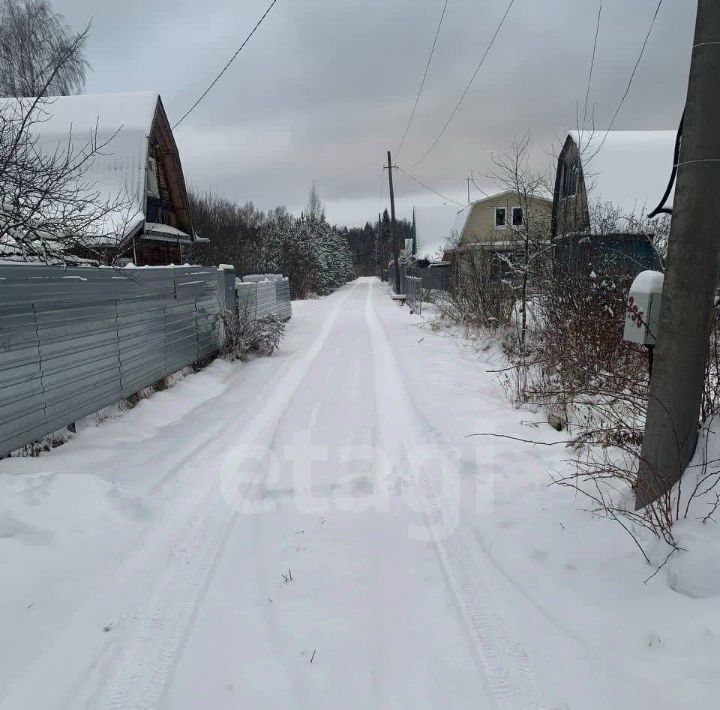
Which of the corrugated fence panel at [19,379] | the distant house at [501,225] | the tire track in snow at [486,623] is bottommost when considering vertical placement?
the tire track in snow at [486,623]

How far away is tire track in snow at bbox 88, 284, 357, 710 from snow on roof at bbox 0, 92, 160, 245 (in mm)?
12396

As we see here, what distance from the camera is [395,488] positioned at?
4.05 meters

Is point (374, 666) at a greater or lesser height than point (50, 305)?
lesser

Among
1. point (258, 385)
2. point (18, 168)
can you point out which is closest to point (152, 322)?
point (258, 385)

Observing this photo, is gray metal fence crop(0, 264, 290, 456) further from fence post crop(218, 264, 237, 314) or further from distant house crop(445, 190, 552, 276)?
distant house crop(445, 190, 552, 276)

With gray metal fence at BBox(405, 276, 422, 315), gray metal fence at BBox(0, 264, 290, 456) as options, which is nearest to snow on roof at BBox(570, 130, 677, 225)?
gray metal fence at BBox(405, 276, 422, 315)

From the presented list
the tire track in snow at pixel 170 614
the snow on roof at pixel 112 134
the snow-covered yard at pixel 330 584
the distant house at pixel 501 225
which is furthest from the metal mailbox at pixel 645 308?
the snow on roof at pixel 112 134

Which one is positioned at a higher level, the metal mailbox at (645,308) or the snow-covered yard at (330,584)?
the metal mailbox at (645,308)

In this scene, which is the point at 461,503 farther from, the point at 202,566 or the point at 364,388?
the point at 364,388

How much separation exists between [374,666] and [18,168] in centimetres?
587

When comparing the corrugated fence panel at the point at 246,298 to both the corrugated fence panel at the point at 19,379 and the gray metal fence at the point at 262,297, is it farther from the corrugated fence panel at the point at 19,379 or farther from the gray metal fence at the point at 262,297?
the corrugated fence panel at the point at 19,379

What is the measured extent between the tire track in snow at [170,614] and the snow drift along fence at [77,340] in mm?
1787

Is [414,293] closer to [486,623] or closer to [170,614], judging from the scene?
[486,623]

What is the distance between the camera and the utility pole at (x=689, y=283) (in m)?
2.57
